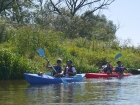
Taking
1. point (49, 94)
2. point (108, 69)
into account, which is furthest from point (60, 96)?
point (108, 69)

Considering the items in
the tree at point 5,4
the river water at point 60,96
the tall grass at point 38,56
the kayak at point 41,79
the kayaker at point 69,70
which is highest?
the tree at point 5,4

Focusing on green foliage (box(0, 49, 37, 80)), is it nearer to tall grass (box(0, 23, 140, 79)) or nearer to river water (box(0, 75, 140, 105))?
tall grass (box(0, 23, 140, 79))

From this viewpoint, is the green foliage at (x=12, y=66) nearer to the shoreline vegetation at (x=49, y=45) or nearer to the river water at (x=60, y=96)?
the shoreline vegetation at (x=49, y=45)

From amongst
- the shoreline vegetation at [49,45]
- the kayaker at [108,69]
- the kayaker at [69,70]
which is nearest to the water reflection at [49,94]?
the kayaker at [69,70]

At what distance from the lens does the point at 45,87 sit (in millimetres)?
18859

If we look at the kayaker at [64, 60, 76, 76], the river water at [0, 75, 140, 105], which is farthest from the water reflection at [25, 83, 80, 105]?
the kayaker at [64, 60, 76, 76]

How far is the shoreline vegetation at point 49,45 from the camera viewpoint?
22.7 m

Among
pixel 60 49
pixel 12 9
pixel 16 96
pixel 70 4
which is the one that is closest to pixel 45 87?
pixel 16 96

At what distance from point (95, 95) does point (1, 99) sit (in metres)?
3.38

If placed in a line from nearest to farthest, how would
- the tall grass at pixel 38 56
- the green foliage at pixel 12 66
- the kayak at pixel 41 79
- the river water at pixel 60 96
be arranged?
1. the river water at pixel 60 96
2. the kayak at pixel 41 79
3. the green foliage at pixel 12 66
4. the tall grass at pixel 38 56

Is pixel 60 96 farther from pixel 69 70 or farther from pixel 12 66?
pixel 12 66

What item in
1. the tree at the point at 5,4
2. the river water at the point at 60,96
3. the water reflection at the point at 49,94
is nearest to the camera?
the river water at the point at 60,96

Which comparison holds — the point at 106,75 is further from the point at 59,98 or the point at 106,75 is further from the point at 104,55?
the point at 59,98

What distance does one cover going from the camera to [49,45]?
27531 mm
